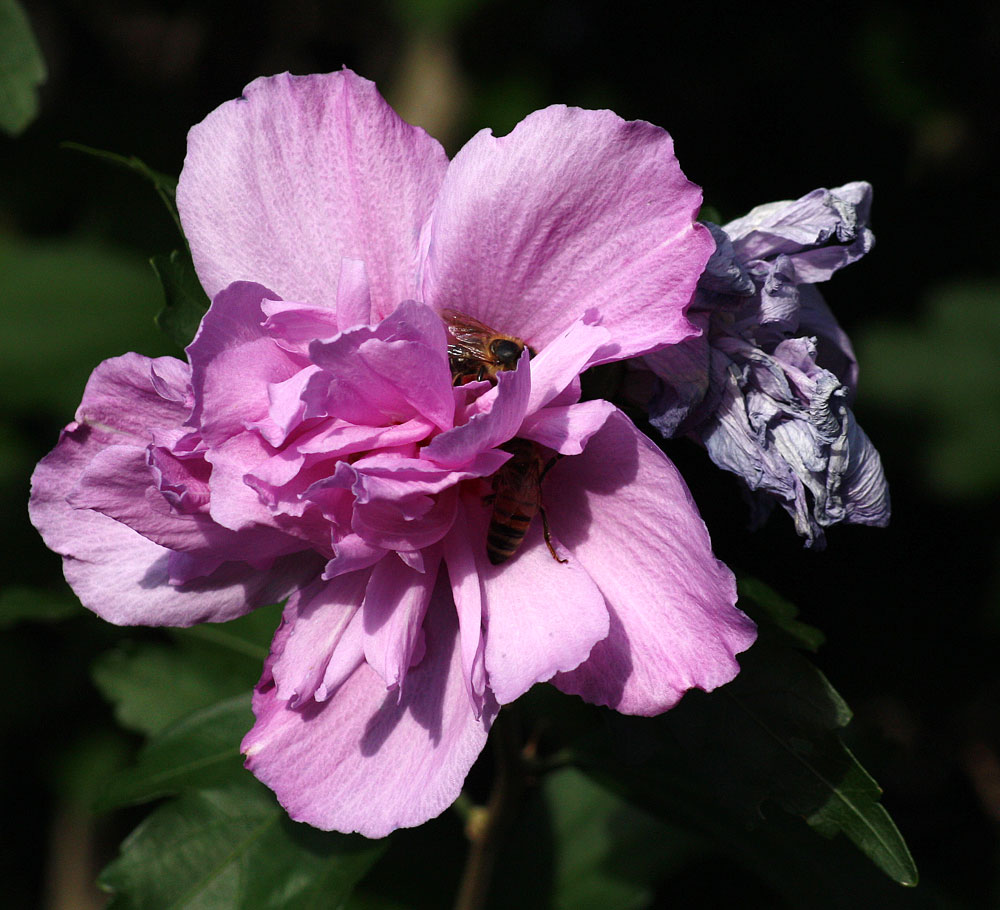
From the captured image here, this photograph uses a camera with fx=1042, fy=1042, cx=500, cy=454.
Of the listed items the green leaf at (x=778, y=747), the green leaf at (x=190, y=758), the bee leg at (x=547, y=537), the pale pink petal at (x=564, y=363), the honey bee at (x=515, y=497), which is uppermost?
the pale pink petal at (x=564, y=363)

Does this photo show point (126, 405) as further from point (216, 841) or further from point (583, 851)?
point (583, 851)

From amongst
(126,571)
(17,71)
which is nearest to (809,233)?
(126,571)

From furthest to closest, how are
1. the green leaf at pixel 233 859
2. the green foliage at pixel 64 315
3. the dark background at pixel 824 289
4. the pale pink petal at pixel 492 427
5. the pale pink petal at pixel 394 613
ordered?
1. the green foliage at pixel 64 315
2. the dark background at pixel 824 289
3. the green leaf at pixel 233 859
4. the pale pink petal at pixel 394 613
5. the pale pink petal at pixel 492 427

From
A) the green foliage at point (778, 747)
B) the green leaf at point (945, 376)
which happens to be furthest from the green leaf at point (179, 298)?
the green leaf at point (945, 376)

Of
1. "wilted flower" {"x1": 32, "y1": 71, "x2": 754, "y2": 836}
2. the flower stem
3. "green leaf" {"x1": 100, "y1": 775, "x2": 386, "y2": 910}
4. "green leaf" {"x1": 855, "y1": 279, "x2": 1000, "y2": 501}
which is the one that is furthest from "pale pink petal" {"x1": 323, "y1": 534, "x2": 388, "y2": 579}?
"green leaf" {"x1": 855, "y1": 279, "x2": 1000, "y2": 501}

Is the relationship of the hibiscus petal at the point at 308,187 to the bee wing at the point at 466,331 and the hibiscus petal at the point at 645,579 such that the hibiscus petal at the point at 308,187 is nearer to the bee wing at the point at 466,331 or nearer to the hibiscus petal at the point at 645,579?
the bee wing at the point at 466,331

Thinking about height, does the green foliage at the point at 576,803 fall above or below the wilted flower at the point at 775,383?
below
